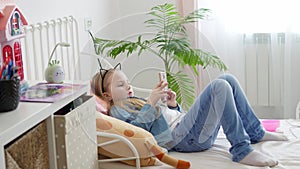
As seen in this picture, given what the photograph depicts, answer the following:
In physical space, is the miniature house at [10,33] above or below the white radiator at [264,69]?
above

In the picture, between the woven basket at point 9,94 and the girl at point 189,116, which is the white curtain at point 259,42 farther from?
the woven basket at point 9,94

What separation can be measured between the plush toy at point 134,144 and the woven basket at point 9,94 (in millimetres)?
549

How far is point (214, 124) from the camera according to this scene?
2191mm

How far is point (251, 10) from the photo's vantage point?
3.37 m

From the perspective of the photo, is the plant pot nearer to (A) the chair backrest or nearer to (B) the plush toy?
(B) the plush toy

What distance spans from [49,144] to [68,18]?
Answer: 1301 millimetres

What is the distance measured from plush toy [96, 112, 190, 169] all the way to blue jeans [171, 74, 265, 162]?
23 cm

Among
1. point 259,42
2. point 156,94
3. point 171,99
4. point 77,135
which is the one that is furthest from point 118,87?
point 259,42

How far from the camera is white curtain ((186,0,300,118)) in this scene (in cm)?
333

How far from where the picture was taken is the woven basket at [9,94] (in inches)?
56.0

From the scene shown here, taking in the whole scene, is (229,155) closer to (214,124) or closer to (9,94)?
(214,124)

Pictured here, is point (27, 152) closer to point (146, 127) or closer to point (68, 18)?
point (146, 127)

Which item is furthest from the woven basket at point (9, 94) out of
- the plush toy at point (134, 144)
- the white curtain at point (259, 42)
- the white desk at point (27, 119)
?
the white curtain at point (259, 42)

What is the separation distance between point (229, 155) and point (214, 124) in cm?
15
